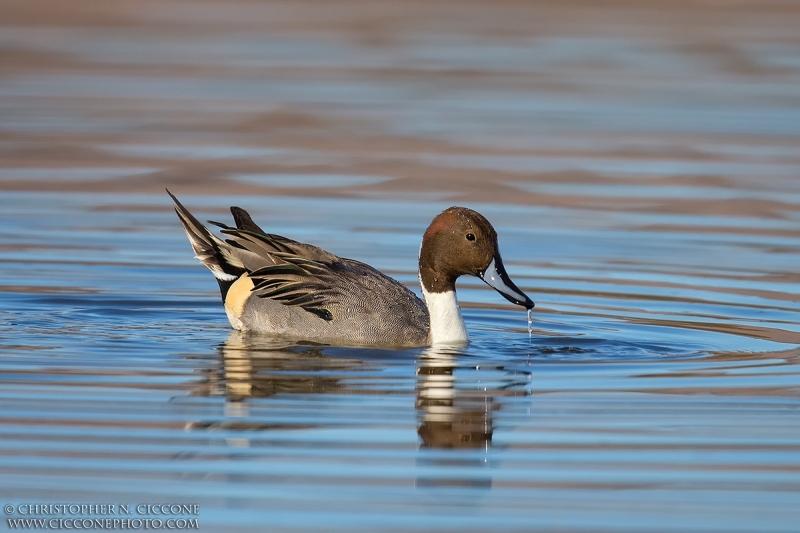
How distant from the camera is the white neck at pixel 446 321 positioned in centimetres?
852

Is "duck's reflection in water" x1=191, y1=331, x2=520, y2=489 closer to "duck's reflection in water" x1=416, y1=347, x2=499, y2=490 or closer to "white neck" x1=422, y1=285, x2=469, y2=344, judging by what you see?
"duck's reflection in water" x1=416, y1=347, x2=499, y2=490

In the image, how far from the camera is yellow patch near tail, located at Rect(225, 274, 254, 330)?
28.9ft

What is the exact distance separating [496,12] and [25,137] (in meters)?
12.0

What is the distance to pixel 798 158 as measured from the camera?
14.3 metres

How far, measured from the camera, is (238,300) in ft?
28.9

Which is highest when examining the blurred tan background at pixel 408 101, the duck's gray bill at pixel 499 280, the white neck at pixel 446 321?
the blurred tan background at pixel 408 101

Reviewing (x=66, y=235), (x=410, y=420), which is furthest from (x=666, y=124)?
(x=410, y=420)

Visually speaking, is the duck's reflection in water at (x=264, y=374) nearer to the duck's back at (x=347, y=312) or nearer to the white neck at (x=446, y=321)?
the duck's back at (x=347, y=312)

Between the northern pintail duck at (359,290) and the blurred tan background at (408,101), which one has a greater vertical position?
the blurred tan background at (408,101)

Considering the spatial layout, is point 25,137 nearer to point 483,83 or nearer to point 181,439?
point 483,83

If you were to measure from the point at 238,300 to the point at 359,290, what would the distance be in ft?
2.26

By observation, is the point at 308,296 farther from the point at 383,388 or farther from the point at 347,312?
the point at 383,388

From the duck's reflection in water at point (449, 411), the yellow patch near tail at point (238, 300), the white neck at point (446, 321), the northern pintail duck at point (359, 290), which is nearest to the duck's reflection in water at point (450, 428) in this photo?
the duck's reflection in water at point (449, 411)

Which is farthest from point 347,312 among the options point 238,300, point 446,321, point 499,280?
point 499,280
